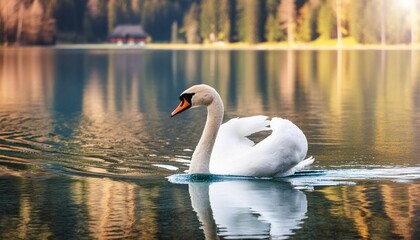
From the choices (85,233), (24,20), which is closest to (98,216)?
(85,233)

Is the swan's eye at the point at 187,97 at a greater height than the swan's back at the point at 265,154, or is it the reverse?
the swan's eye at the point at 187,97

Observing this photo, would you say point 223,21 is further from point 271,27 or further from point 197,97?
point 197,97

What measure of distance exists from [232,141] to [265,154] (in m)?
1.30

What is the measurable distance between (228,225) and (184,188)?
9.43ft

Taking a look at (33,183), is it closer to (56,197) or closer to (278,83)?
(56,197)

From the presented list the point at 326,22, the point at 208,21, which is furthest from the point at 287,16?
the point at 208,21

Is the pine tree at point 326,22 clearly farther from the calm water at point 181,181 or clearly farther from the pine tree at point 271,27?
the calm water at point 181,181

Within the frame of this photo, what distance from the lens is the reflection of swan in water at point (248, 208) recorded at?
11141mm

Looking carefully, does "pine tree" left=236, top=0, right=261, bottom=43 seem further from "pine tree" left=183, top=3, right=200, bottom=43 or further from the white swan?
the white swan

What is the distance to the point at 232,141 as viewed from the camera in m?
15.9

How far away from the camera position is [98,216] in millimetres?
11977

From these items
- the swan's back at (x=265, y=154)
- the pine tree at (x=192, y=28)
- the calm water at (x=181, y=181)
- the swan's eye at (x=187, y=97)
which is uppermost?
the swan's eye at (x=187, y=97)

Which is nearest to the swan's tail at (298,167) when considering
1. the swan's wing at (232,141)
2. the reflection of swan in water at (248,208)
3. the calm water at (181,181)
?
the calm water at (181,181)

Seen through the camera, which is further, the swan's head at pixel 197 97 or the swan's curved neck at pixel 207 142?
the swan's head at pixel 197 97
